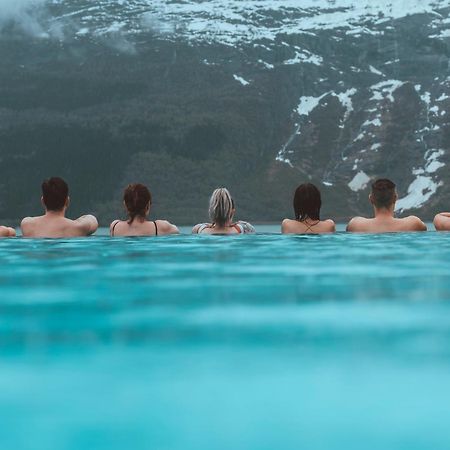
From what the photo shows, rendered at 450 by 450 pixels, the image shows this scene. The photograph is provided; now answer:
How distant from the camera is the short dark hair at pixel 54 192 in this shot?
13.8m

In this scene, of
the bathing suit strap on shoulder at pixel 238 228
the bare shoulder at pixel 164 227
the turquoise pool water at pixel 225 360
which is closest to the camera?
the turquoise pool water at pixel 225 360

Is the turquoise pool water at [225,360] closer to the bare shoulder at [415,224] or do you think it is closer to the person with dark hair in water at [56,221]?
the person with dark hair in water at [56,221]

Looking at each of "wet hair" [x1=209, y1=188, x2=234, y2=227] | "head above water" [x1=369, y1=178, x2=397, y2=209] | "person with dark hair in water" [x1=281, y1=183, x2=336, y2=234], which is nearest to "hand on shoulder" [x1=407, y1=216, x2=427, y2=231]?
"head above water" [x1=369, y1=178, x2=397, y2=209]

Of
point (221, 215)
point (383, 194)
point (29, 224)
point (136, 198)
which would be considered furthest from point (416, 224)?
point (29, 224)

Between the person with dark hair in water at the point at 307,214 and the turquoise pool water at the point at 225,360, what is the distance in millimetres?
4312

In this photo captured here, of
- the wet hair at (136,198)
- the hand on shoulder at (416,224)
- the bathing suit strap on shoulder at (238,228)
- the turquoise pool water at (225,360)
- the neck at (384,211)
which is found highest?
the wet hair at (136,198)

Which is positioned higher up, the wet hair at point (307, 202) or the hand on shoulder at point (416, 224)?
the wet hair at point (307, 202)

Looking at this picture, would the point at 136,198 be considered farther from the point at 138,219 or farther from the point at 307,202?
the point at 307,202

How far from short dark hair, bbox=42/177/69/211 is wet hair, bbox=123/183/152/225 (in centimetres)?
102

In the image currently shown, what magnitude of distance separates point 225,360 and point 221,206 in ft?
33.6

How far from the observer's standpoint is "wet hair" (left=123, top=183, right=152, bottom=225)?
46.2 feet

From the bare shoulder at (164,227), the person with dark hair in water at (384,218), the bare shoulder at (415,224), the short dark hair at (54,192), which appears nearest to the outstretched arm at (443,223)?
the person with dark hair in water at (384,218)

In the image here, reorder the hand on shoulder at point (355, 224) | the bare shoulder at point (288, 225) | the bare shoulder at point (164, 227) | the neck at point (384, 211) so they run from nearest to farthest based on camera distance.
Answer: the bare shoulder at point (164, 227) → the neck at point (384, 211) → the bare shoulder at point (288, 225) → the hand on shoulder at point (355, 224)

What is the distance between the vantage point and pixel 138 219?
14766 mm
